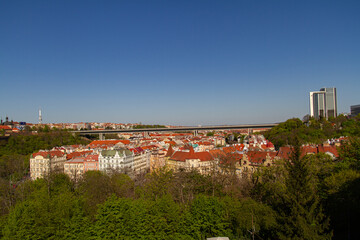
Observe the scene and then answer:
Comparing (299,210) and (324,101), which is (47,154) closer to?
(299,210)

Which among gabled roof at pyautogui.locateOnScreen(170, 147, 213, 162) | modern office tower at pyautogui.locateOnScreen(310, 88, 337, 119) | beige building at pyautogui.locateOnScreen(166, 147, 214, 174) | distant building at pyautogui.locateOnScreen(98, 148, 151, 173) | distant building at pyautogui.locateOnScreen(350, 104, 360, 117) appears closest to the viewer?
beige building at pyautogui.locateOnScreen(166, 147, 214, 174)

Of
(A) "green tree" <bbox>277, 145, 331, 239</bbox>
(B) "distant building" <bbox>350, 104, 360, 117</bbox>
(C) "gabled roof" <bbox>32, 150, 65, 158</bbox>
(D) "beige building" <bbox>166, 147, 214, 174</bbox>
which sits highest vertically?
(B) "distant building" <bbox>350, 104, 360, 117</bbox>

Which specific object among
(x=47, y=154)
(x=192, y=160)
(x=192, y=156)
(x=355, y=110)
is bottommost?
(x=192, y=160)

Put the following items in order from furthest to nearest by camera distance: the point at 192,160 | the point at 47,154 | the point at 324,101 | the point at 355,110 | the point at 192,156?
1. the point at 355,110
2. the point at 324,101
3. the point at 47,154
4. the point at 192,156
5. the point at 192,160

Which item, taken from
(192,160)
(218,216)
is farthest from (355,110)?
(218,216)

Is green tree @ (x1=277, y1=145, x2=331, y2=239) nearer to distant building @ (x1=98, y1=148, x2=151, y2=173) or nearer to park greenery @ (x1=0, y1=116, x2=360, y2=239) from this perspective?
park greenery @ (x1=0, y1=116, x2=360, y2=239)

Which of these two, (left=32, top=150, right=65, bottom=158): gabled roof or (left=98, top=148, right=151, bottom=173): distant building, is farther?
(left=32, top=150, right=65, bottom=158): gabled roof

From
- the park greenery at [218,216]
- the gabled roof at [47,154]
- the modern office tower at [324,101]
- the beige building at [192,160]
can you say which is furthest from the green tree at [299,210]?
the modern office tower at [324,101]

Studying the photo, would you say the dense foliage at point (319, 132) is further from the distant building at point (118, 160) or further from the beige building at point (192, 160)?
the distant building at point (118, 160)

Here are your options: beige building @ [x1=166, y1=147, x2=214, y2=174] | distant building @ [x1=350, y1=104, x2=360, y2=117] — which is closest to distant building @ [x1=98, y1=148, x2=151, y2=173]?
beige building @ [x1=166, y1=147, x2=214, y2=174]
